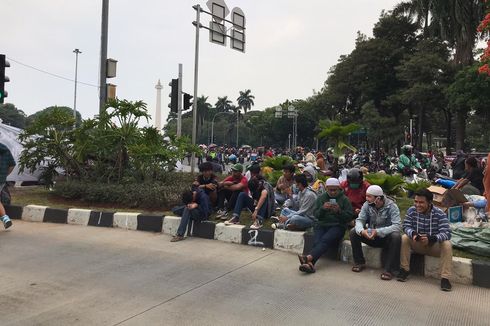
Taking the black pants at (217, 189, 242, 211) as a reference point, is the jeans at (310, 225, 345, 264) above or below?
below

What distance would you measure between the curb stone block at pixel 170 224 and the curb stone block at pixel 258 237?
125cm

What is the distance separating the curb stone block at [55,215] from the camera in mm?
8062

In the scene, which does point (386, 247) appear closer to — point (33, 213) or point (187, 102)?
point (33, 213)

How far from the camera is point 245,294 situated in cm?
439

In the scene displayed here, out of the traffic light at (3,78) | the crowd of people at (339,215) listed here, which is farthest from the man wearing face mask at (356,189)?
the traffic light at (3,78)

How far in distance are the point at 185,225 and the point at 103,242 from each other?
126cm

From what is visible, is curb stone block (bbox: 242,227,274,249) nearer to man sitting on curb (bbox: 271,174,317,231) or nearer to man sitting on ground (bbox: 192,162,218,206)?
man sitting on curb (bbox: 271,174,317,231)

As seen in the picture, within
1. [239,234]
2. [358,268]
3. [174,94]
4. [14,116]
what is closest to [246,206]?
[239,234]

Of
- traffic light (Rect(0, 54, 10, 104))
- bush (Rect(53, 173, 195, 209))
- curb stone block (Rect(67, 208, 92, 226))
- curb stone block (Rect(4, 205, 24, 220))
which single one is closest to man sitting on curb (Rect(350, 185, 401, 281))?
bush (Rect(53, 173, 195, 209))

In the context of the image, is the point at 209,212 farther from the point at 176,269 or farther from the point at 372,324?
the point at 372,324

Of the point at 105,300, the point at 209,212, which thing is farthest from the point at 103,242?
the point at 105,300

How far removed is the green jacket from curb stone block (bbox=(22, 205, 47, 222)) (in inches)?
216

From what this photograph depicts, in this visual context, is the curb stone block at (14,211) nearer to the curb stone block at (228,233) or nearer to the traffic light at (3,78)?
the traffic light at (3,78)

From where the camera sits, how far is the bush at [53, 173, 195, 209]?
839 cm
